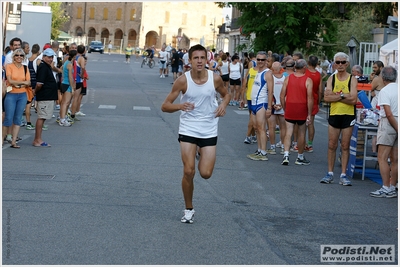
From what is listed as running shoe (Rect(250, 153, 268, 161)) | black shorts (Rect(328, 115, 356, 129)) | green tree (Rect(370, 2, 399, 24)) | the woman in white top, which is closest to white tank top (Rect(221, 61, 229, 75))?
the woman in white top

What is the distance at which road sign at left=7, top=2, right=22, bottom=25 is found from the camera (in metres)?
29.8

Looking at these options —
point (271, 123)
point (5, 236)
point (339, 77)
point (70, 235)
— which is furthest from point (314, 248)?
point (271, 123)

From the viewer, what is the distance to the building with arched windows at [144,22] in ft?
435

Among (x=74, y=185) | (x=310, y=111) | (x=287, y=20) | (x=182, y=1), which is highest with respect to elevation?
(x=182, y=1)

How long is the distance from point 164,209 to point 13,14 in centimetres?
2223

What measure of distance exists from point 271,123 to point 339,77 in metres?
3.62

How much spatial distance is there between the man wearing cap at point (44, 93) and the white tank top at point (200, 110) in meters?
6.92

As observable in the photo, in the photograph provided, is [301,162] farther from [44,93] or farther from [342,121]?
[44,93]

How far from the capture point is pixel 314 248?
7551 mm

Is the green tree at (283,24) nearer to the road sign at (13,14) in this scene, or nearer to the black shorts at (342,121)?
the road sign at (13,14)

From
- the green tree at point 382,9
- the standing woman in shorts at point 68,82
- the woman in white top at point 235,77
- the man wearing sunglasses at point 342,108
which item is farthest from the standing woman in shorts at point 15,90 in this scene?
the green tree at point 382,9

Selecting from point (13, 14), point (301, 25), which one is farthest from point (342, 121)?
point (301, 25)

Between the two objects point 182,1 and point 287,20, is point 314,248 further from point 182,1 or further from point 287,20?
point 182,1

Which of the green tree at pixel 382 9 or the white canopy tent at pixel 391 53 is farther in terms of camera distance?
the green tree at pixel 382 9
